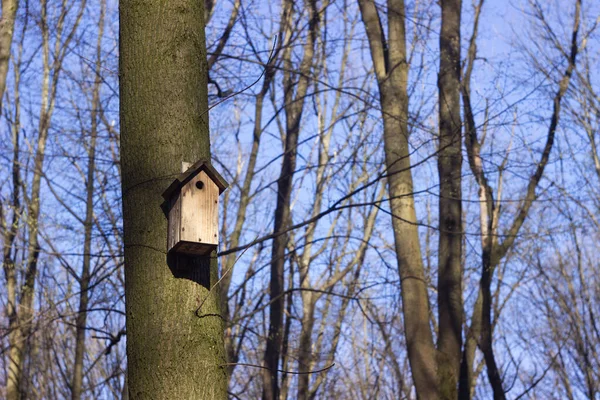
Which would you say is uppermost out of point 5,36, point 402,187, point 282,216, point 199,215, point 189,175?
point 5,36

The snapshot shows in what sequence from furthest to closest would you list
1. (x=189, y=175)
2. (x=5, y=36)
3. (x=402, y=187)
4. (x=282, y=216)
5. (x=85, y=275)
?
(x=282, y=216) → (x=85, y=275) → (x=5, y=36) → (x=402, y=187) → (x=189, y=175)

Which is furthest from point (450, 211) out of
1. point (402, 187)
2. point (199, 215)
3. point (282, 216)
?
point (199, 215)

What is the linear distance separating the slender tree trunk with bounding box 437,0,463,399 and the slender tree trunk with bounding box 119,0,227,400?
2.87 m

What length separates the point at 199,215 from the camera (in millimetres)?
2830

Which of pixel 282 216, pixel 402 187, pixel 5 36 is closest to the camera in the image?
pixel 402 187

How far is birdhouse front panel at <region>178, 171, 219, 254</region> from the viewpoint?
272 centimetres

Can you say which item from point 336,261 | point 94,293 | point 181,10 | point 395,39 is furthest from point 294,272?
point 181,10

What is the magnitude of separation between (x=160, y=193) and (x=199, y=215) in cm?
18

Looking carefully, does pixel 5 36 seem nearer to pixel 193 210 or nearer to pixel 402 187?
pixel 402 187

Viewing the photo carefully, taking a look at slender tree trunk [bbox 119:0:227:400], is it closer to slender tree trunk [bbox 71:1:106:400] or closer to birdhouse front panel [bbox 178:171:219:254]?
birdhouse front panel [bbox 178:171:219:254]

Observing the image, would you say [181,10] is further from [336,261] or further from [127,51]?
[336,261]

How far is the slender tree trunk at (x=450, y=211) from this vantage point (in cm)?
587

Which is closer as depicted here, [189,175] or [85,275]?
[189,175]

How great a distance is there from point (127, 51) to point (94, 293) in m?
6.03
